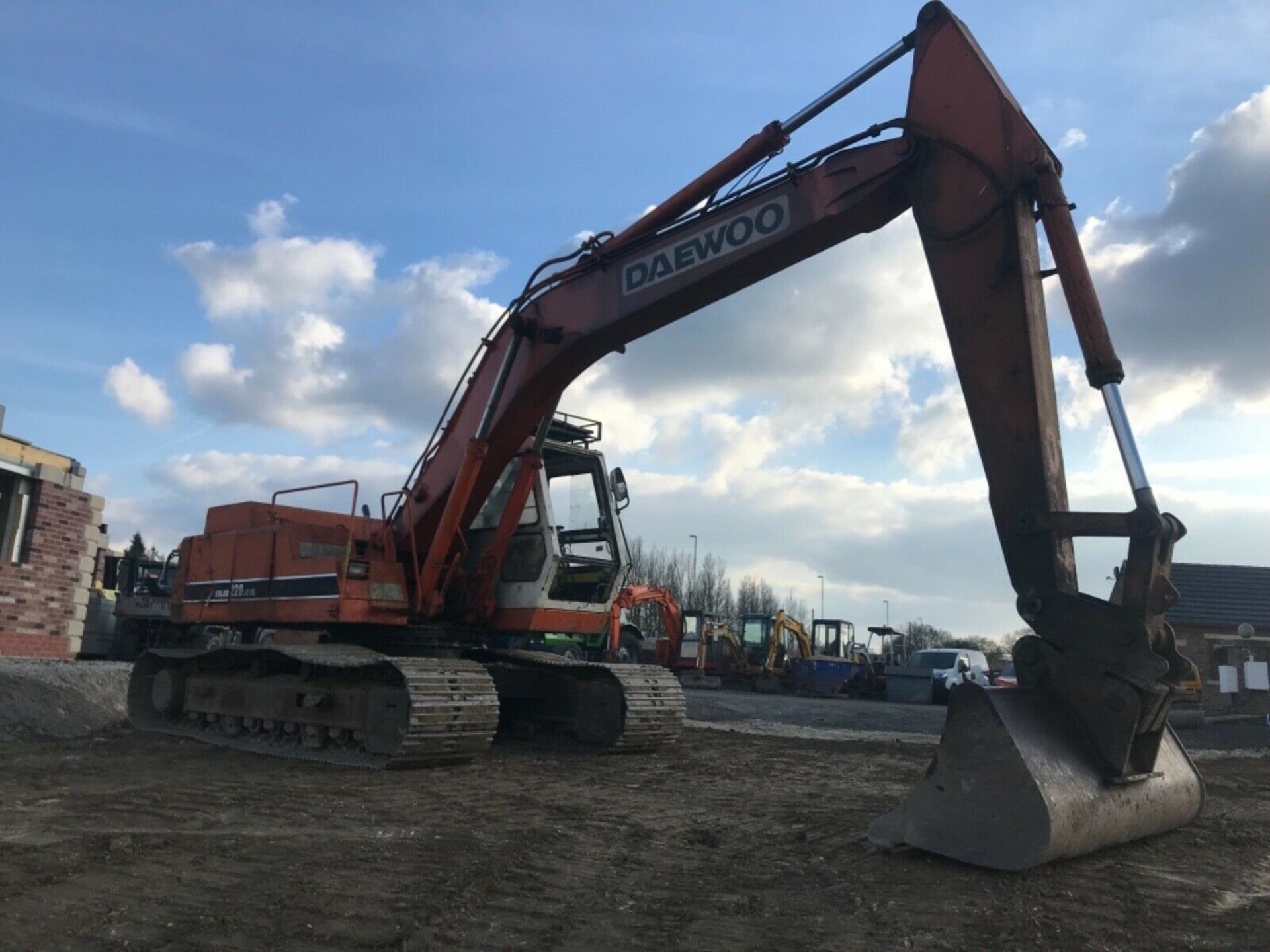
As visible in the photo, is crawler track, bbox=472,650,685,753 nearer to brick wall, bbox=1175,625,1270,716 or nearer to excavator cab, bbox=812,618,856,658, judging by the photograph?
brick wall, bbox=1175,625,1270,716

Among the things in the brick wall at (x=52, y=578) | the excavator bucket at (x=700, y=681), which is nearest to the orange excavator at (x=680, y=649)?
the excavator bucket at (x=700, y=681)

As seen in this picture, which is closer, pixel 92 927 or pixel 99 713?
pixel 92 927

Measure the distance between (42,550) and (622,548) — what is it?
28.8 ft

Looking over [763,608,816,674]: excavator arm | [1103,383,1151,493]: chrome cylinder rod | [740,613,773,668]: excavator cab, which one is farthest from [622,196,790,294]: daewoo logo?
[740,613,773,668]: excavator cab

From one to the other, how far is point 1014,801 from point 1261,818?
2984 millimetres

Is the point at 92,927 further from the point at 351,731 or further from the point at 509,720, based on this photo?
the point at 509,720

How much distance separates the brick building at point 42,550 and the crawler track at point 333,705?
4.92m

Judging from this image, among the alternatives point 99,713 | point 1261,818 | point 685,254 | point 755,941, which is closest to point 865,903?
point 755,941

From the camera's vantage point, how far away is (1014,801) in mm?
4285

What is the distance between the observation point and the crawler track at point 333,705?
23.4ft

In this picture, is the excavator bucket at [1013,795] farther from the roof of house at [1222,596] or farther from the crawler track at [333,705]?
the roof of house at [1222,596]

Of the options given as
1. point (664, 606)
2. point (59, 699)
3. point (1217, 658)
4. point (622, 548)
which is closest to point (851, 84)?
point (622, 548)

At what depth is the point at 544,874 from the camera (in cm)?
424

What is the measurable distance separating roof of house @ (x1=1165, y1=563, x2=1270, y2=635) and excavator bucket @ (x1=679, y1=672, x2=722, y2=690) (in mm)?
12051
